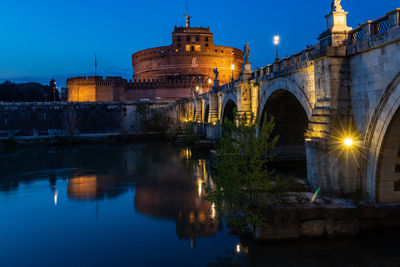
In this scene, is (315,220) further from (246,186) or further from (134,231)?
(134,231)

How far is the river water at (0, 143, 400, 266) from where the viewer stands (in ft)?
25.7

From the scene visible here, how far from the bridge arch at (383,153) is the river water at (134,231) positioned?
1204 millimetres

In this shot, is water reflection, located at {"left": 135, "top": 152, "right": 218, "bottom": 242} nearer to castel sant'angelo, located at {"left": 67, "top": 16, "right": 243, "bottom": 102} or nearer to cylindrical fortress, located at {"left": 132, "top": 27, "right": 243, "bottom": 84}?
castel sant'angelo, located at {"left": 67, "top": 16, "right": 243, "bottom": 102}

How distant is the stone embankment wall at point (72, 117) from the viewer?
47.7 metres

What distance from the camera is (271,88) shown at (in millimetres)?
15281

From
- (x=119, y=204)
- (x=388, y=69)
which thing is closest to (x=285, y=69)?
(x=388, y=69)

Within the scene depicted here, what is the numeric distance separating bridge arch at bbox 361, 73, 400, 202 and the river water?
47.4 inches

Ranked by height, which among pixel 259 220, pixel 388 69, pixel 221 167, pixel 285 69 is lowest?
pixel 259 220

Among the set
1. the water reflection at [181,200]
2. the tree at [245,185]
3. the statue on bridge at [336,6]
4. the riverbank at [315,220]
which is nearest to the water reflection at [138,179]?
the water reflection at [181,200]

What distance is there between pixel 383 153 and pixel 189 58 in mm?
63583

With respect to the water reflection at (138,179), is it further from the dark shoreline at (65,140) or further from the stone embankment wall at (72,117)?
the stone embankment wall at (72,117)

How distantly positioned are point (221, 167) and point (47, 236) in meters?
6.08

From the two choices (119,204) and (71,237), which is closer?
(71,237)

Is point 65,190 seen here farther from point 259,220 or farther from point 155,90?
point 155,90
